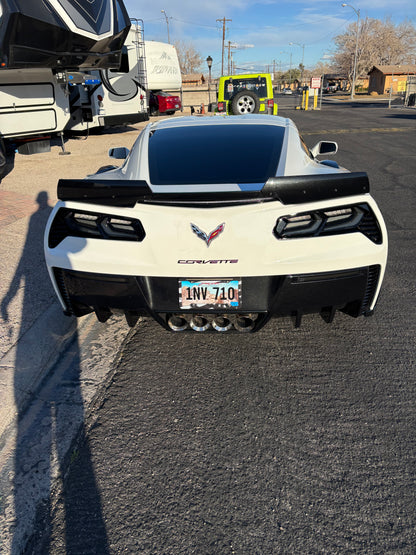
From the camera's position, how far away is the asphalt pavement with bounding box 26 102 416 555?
6.17 ft

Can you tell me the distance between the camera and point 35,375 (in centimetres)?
297

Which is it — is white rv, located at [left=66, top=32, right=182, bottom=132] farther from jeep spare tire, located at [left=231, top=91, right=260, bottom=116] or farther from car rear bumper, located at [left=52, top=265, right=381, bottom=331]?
car rear bumper, located at [left=52, top=265, right=381, bottom=331]

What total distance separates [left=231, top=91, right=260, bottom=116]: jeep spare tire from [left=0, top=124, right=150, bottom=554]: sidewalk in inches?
561

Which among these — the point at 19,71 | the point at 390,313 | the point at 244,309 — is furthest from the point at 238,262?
the point at 19,71

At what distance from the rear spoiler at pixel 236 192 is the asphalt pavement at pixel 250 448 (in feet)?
3.68

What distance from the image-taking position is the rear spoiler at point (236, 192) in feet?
8.63

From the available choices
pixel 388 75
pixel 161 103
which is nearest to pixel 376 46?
pixel 388 75

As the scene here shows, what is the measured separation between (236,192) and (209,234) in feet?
0.94

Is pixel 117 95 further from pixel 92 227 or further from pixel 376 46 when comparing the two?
pixel 376 46

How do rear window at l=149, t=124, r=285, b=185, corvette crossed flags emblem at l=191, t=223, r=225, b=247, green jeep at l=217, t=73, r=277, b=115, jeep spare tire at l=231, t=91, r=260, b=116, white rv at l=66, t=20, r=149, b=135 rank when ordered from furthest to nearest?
green jeep at l=217, t=73, r=277, b=115
jeep spare tire at l=231, t=91, r=260, b=116
white rv at l=66, t=20, r=149, b=135
rear window at l=149, t=124, r=285, b=185
corvette crossed flags emblem at l=191, t=223, r=225, b=247

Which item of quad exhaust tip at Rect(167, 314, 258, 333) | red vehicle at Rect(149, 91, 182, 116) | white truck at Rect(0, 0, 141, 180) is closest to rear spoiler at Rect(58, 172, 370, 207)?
quad exhaust tip at Rect(167, 314, 258, 333)

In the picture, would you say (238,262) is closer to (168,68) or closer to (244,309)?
(244,309)

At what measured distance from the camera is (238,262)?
2639 millimetres

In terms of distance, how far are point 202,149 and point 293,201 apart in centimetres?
117
